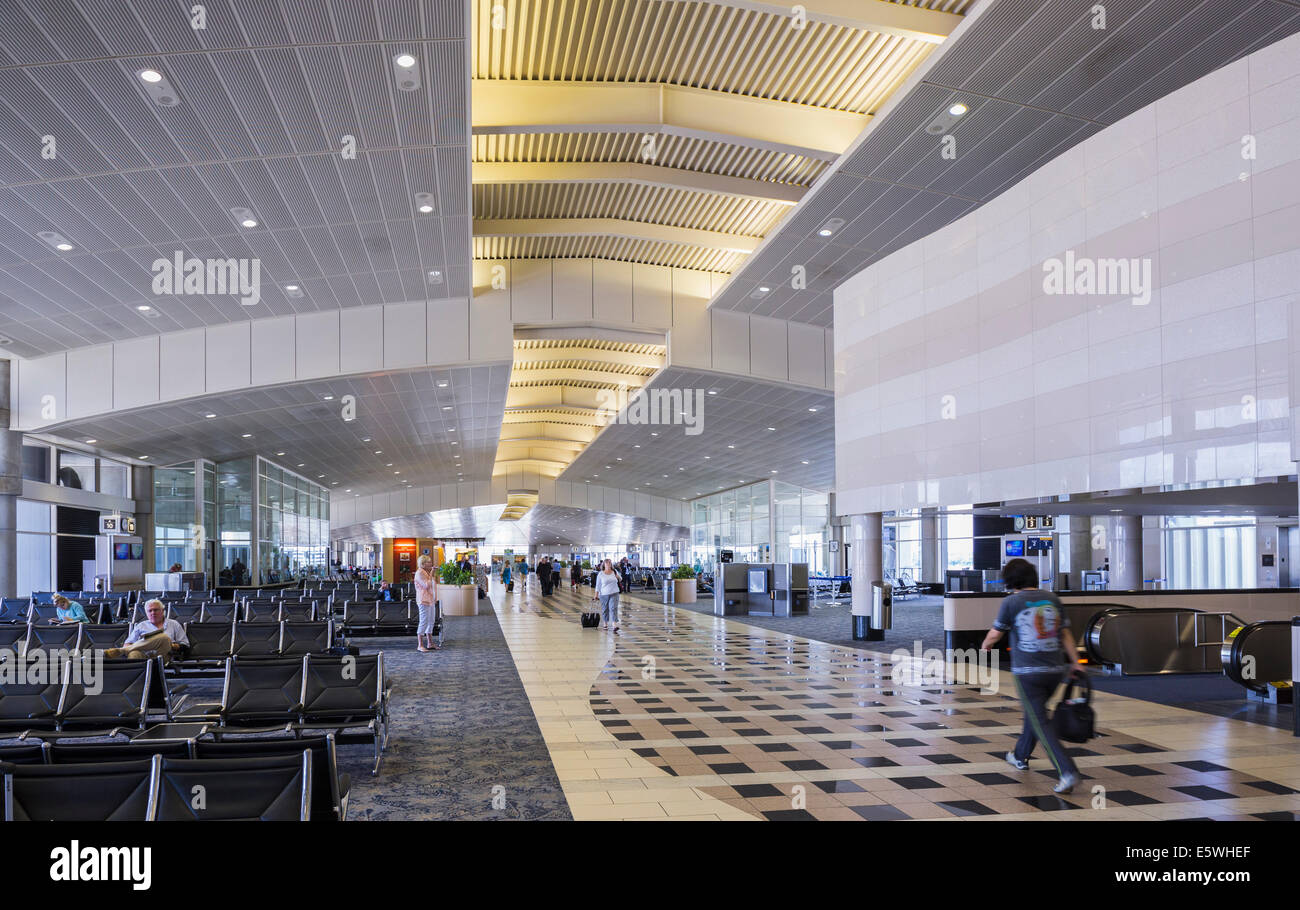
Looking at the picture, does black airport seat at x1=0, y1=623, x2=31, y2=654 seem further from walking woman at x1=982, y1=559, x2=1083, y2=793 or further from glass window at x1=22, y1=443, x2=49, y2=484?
glass window at x1=22, y1=443, x2=49, y2=484

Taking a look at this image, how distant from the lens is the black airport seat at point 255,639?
1095cm

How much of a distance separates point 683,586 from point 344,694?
2583 cm

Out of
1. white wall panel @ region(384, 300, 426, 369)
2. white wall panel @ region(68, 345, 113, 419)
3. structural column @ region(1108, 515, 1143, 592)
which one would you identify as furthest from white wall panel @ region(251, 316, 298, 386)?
structural column @ region(1108, 515, 1143, 592)

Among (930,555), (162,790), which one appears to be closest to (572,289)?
(162,790)

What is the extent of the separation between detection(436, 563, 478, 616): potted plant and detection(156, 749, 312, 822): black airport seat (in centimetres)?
2268

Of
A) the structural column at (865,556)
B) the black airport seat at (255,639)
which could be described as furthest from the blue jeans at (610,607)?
the black airport seat at (255,639)

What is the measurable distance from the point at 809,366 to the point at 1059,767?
1860 centimetres

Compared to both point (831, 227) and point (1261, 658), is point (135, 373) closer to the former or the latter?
point (831, 227)

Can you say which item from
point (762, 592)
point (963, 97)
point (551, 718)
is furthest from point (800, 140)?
point (762, 592)

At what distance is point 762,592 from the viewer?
27.0 metres

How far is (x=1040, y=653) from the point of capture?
6523mm

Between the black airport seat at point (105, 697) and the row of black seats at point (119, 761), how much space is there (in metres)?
2.90

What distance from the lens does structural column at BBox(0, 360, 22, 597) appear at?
19.5 metres
